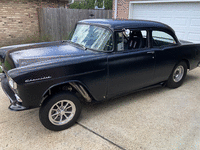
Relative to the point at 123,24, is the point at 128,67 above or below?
below

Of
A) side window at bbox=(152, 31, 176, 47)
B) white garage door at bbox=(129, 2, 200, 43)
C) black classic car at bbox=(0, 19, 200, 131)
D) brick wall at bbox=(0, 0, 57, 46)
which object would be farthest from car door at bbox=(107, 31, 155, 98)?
brick wall at bbox=(0, 0, 57, 46)

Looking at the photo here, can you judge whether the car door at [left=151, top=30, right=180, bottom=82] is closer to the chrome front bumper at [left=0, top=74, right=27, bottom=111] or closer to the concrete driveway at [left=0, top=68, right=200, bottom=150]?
the concrete driveway at [left=0, top=68, right=200, bottom=150]

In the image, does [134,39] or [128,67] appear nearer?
[128,67]

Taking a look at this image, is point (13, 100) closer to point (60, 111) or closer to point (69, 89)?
point (60, 111)

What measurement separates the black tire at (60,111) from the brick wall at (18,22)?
753 centimetres

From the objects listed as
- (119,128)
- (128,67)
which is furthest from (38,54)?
(119,128)

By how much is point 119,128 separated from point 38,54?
6.69ft

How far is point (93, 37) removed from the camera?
350cm

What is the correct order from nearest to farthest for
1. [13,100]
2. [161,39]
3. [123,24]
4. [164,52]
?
[13,100] → [123,24] → [164,52] → [161,39]

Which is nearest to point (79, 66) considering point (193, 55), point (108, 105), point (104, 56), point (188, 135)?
point (104, 56)

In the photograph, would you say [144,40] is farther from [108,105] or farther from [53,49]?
[53,49]

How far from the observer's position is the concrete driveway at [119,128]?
2.73 meters

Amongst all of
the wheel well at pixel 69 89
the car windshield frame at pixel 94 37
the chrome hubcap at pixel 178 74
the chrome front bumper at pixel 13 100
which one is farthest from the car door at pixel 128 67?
the chrome front bumper at pixel 13 100

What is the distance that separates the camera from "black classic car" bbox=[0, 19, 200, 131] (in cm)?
262
